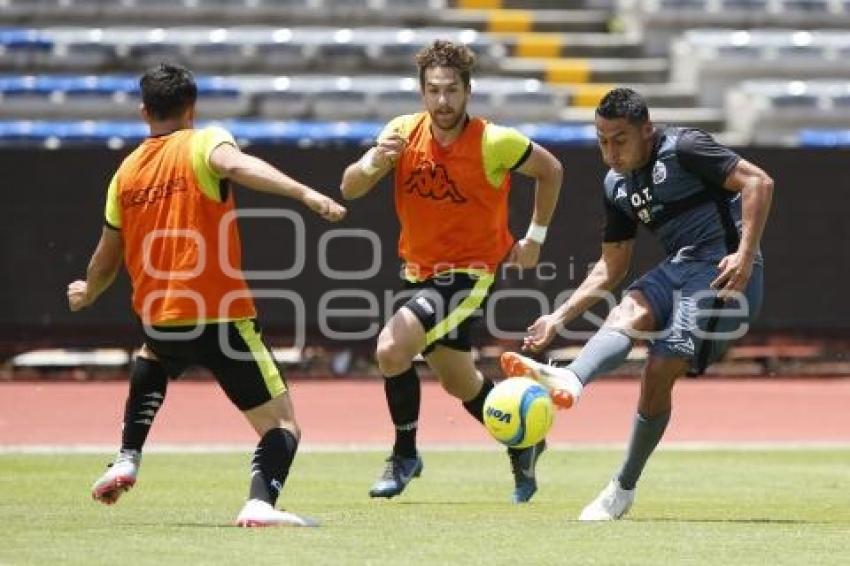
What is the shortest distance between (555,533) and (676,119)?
1957 centimetres

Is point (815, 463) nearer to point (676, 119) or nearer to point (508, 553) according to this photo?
point (508, 553)

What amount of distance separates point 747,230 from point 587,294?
1.01 metres

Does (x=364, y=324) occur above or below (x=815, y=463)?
below

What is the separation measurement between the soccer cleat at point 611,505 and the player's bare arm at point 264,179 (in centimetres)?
220

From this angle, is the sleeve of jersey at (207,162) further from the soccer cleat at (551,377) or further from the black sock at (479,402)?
the black sock at (479,402)

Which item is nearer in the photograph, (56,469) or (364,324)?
(56,469)

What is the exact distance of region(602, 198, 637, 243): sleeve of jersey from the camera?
1055 cm

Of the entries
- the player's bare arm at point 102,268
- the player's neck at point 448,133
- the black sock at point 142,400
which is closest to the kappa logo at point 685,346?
the player's neck at point 448,133

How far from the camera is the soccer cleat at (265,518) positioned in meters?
9.17

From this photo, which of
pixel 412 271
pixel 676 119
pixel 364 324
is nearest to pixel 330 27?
pixel 676 119

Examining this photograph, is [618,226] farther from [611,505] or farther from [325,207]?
[325,207]

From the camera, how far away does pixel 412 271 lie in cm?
1154

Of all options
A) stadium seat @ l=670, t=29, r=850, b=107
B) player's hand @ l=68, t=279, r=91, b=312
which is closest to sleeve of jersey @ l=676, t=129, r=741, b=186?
player's hand @ l=68, t=279, r=91, b=312

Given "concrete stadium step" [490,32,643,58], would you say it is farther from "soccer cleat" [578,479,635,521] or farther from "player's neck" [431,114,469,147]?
"soccer cleat" [578,479,635,521]
